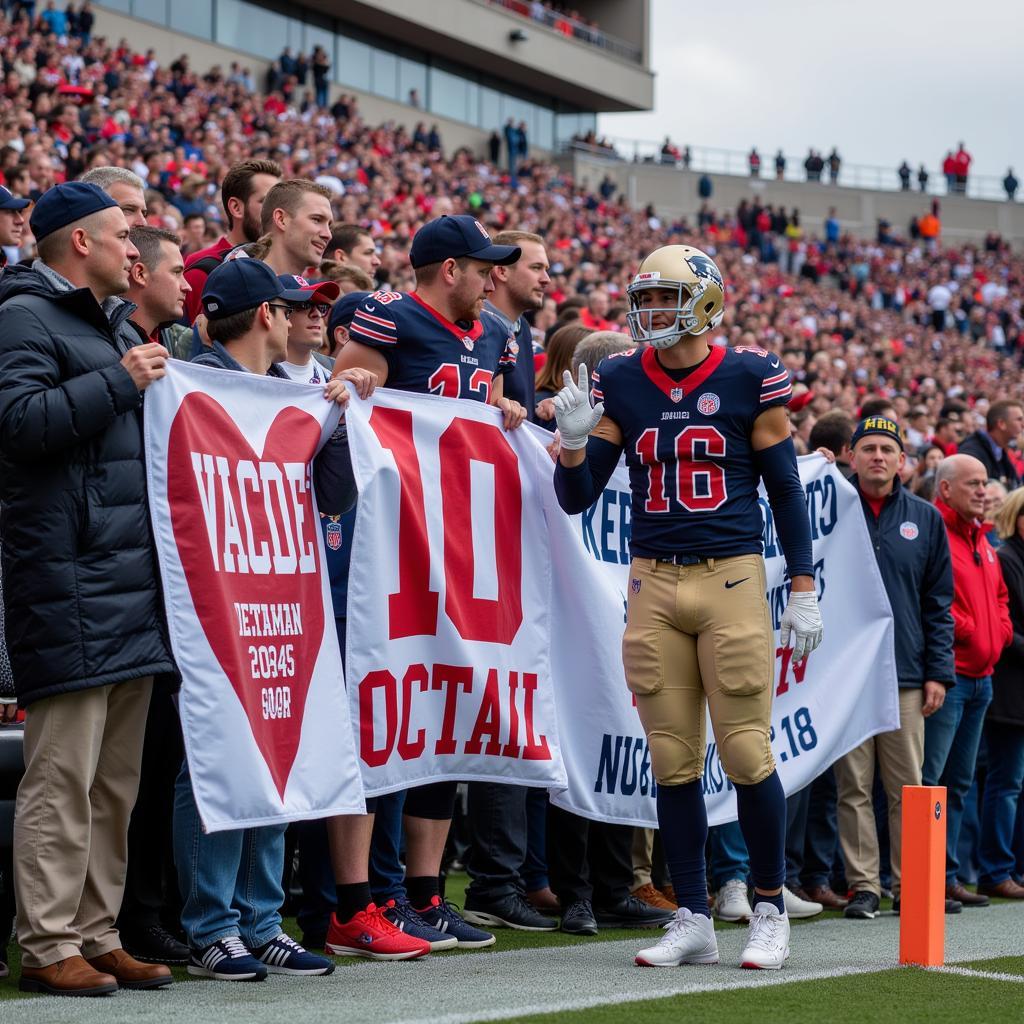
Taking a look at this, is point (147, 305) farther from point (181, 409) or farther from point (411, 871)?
point (411, 871)

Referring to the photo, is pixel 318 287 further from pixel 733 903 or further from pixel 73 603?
pixel 733 903

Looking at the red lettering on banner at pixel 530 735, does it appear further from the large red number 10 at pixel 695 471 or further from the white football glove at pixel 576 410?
the white football glove at pixel 576 410

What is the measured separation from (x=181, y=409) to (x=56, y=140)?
38.4 feet

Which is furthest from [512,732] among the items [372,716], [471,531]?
[471,531]

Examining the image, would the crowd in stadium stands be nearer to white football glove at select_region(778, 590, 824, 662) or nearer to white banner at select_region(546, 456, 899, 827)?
white banner at select_region(546, 456, 899, 827)

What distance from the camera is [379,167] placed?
82.6 feet

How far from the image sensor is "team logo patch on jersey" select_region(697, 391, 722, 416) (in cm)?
529

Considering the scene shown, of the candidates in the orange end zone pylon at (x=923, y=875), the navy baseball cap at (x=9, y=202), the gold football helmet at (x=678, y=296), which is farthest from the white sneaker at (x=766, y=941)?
the navy baseball cap at (x=9, y=202)

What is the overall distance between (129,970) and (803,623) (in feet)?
7.82

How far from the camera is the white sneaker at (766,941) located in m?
5.11

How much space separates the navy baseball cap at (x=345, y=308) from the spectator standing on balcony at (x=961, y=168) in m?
45.1

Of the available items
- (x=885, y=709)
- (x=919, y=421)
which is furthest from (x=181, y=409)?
(x=919, y=421)

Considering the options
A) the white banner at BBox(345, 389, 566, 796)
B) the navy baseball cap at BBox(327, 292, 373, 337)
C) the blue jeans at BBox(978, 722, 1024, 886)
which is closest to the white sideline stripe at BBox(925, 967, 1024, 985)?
the white banner at BBox(345, 389, 566, 796)

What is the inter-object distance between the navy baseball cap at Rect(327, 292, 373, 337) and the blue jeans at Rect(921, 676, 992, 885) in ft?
10.8
